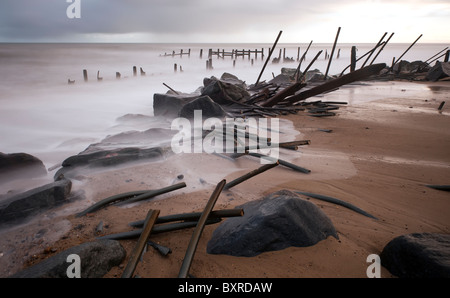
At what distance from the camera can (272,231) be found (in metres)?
2.45

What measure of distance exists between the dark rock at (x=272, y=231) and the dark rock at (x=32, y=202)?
247 cm

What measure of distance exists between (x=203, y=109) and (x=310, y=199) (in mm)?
5815

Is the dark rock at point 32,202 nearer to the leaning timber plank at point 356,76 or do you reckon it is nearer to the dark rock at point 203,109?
the dark rock at point 203,109

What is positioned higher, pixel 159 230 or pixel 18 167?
pixel 18 167

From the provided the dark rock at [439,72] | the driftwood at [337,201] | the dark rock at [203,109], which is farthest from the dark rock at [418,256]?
the dark rock at [439,72]

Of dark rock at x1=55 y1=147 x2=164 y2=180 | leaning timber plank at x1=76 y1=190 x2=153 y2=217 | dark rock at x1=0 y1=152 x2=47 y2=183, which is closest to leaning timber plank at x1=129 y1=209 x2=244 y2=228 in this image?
leaning timber plank at x1=76 y1=190 x2=153 y2=217

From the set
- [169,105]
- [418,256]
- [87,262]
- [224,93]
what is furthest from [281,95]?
[87,262]

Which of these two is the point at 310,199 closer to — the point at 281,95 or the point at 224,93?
the point at 281,95

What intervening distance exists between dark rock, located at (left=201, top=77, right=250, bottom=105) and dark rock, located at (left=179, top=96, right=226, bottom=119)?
4.99 ft

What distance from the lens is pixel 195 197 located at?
380 cm

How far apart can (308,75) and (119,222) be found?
2108cm

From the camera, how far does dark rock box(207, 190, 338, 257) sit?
7.97 ft
